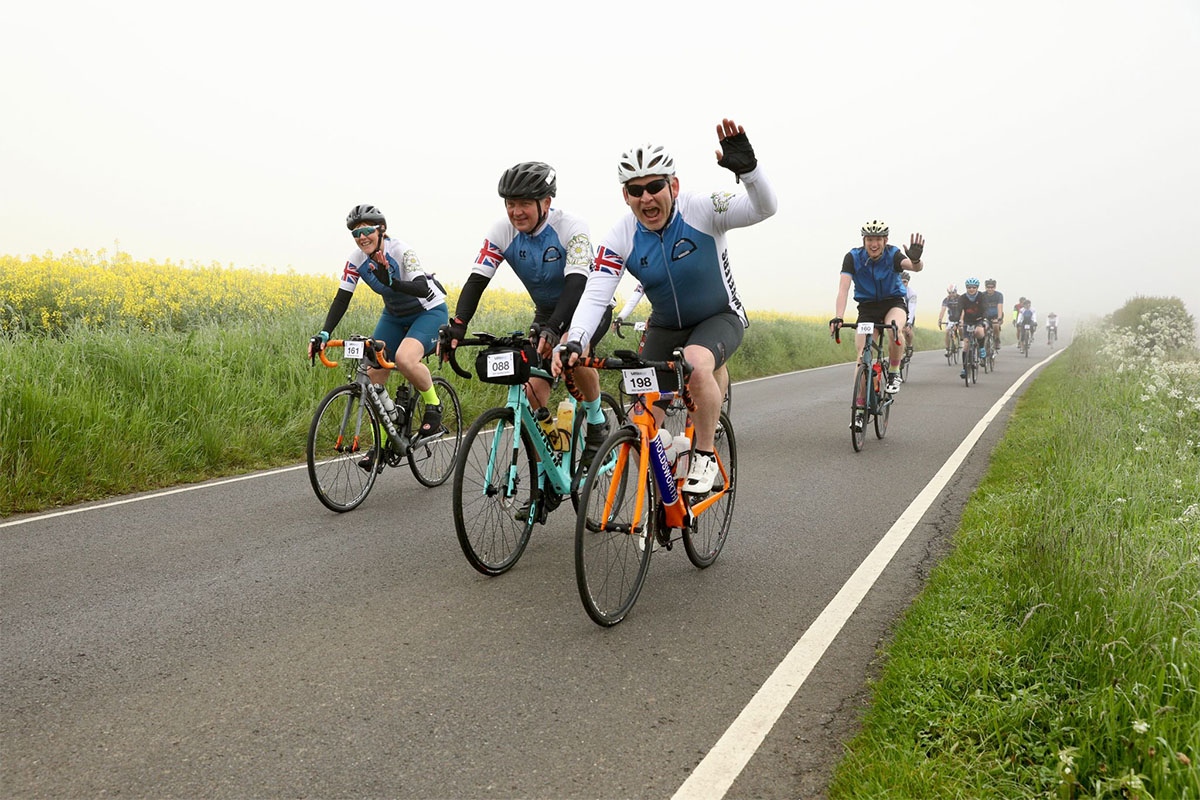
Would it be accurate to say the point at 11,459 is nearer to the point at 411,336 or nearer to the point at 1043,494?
the point at 411,336

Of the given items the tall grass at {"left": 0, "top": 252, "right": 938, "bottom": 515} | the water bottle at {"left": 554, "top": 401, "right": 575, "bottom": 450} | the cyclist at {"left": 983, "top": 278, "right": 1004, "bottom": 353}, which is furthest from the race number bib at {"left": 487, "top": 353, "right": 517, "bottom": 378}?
the cyclist at {"left": 983, "top": 278, "right": 1004, "bottom": 353}

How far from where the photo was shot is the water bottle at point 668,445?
4.41 metres

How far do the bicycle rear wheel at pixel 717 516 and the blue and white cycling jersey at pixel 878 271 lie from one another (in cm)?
552

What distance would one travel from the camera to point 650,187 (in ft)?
15.2

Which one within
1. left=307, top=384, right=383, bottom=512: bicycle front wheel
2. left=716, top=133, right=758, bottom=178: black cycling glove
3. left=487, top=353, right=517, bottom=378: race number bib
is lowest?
left=307, top=384, right=383, bottom=512: bicycle front wheel

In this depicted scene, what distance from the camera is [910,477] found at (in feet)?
25.4

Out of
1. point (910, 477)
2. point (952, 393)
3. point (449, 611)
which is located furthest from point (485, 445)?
point (952, 393)

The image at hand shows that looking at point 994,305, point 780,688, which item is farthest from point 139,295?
point 994,305

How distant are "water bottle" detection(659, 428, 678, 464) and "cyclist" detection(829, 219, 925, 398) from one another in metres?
5.90

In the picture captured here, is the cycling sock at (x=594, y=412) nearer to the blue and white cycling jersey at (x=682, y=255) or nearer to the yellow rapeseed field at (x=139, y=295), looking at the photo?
the blue and white cycling jersey at (x=682, y=255)

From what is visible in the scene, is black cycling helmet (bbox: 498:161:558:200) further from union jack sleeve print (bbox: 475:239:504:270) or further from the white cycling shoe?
the white cycling shoe

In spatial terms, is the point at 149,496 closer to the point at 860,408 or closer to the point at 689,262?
the point at 689,262

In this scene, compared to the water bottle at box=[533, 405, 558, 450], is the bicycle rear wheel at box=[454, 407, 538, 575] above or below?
below

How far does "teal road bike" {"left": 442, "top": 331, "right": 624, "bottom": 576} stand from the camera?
15.1ft
